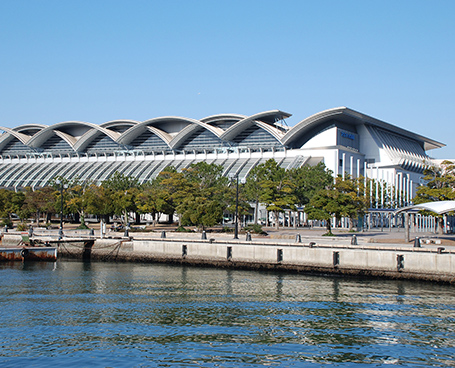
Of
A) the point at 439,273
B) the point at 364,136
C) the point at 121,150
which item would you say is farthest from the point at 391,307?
the point at 121,150

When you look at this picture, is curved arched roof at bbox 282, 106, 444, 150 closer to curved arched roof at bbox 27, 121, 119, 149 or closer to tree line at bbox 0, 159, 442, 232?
tree line at bbox 0, 159, 442, 232

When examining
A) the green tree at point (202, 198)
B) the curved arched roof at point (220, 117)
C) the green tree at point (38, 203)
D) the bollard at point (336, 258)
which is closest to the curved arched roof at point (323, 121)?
the curved arched roof at point (220, 117)

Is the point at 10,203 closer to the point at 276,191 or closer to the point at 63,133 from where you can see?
the point at 276,191

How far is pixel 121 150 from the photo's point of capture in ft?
356

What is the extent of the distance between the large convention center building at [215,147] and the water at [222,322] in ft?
184

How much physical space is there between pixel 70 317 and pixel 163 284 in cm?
971

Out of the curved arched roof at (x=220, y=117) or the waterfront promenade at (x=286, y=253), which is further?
the curved arched roof at (x=220, y=117)

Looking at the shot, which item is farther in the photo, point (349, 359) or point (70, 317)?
point (70, 317)

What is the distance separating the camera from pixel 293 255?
37.0 metres

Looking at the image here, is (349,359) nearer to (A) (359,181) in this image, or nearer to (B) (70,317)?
(B) (70,317)

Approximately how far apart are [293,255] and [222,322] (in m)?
16.5

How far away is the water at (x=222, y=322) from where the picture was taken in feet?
55.1

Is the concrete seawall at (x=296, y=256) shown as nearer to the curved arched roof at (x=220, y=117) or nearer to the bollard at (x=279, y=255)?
the bollard at (x=279, y=255)

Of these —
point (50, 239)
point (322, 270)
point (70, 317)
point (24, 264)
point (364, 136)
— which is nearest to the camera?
point (70, 317)
